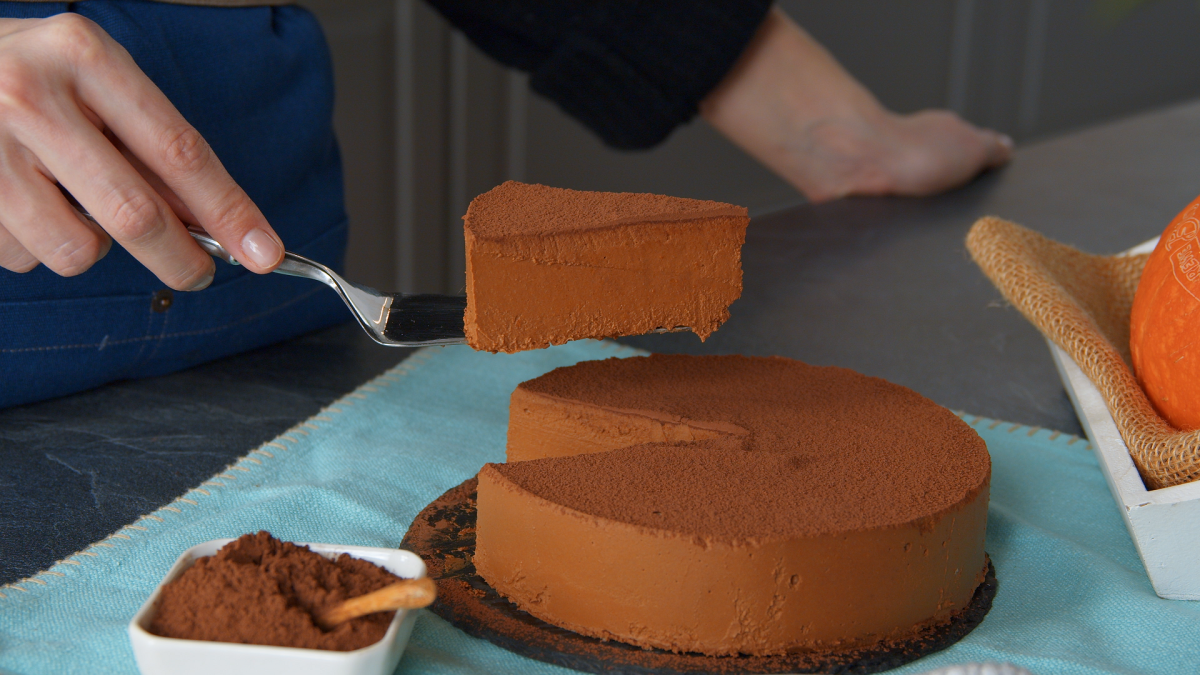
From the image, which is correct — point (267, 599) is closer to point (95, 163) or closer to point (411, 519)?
point (411, 519)

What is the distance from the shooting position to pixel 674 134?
409 centimetres

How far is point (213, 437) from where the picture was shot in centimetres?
131

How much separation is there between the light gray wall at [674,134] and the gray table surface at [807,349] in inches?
55.9

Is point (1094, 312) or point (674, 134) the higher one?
point (1094, 312)

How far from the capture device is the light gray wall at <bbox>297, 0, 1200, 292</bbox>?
3227 millimetres

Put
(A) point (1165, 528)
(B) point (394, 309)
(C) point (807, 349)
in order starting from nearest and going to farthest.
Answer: (A) point (1165, 528)
(B) point (394, 309)
(C) point (807, 349)

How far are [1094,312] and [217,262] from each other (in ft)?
4.05

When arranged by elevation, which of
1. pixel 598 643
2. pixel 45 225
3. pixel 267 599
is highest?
pixel 45 225

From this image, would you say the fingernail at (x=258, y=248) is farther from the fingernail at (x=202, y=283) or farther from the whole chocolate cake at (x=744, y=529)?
the whole chocolate cake at (x=744, y=529)

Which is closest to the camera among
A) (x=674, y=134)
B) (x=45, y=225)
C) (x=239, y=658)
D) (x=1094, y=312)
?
(x=239, y=658)

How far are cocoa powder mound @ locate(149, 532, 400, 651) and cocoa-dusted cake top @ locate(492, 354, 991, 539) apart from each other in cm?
19

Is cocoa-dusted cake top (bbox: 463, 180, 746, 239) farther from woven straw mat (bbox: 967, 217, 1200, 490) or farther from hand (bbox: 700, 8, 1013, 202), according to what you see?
hand (bbox: 700, 8, 1013, 202)

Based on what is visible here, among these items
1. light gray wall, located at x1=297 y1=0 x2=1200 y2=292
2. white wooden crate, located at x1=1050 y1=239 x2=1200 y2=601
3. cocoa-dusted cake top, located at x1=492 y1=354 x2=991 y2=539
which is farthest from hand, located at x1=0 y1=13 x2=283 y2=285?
light gray wall, located at x1=297 y1=0 x2=1200 y2=292

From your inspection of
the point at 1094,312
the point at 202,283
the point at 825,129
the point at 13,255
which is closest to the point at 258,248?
the point at 202,283
